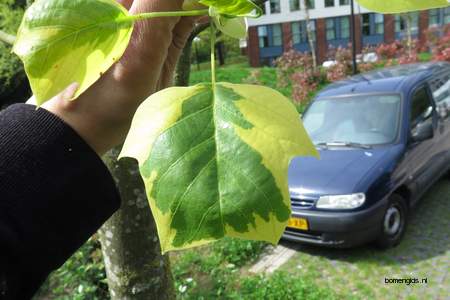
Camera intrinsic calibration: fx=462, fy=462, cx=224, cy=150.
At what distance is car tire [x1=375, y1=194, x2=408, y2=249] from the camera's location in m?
3.79

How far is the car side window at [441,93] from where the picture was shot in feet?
15.1

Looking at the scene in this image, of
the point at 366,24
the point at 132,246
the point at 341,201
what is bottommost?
the point at 341,201

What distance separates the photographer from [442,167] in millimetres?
4801

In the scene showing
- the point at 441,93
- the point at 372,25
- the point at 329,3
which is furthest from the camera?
the point at 372,25

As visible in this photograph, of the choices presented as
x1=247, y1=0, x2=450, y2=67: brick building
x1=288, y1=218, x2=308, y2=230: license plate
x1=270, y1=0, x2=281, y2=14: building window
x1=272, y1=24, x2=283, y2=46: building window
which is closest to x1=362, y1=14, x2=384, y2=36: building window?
x1=247, y1=0, x2=450, y2=67: brick building

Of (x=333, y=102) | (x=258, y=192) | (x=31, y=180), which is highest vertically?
(x=258, y=192)

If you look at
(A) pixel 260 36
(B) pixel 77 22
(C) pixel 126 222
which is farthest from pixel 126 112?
(A) pixel 260 36

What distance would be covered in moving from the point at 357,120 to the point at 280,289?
1807 millimetres

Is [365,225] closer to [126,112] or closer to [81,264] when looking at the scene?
[81,264]

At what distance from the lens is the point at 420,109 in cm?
431

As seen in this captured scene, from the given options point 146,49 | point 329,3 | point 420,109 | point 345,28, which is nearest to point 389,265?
point 420,109

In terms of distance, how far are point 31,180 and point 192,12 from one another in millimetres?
573

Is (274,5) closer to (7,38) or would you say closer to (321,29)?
(321,29)

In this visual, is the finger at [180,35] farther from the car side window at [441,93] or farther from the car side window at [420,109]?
the car side window at [441,93]
